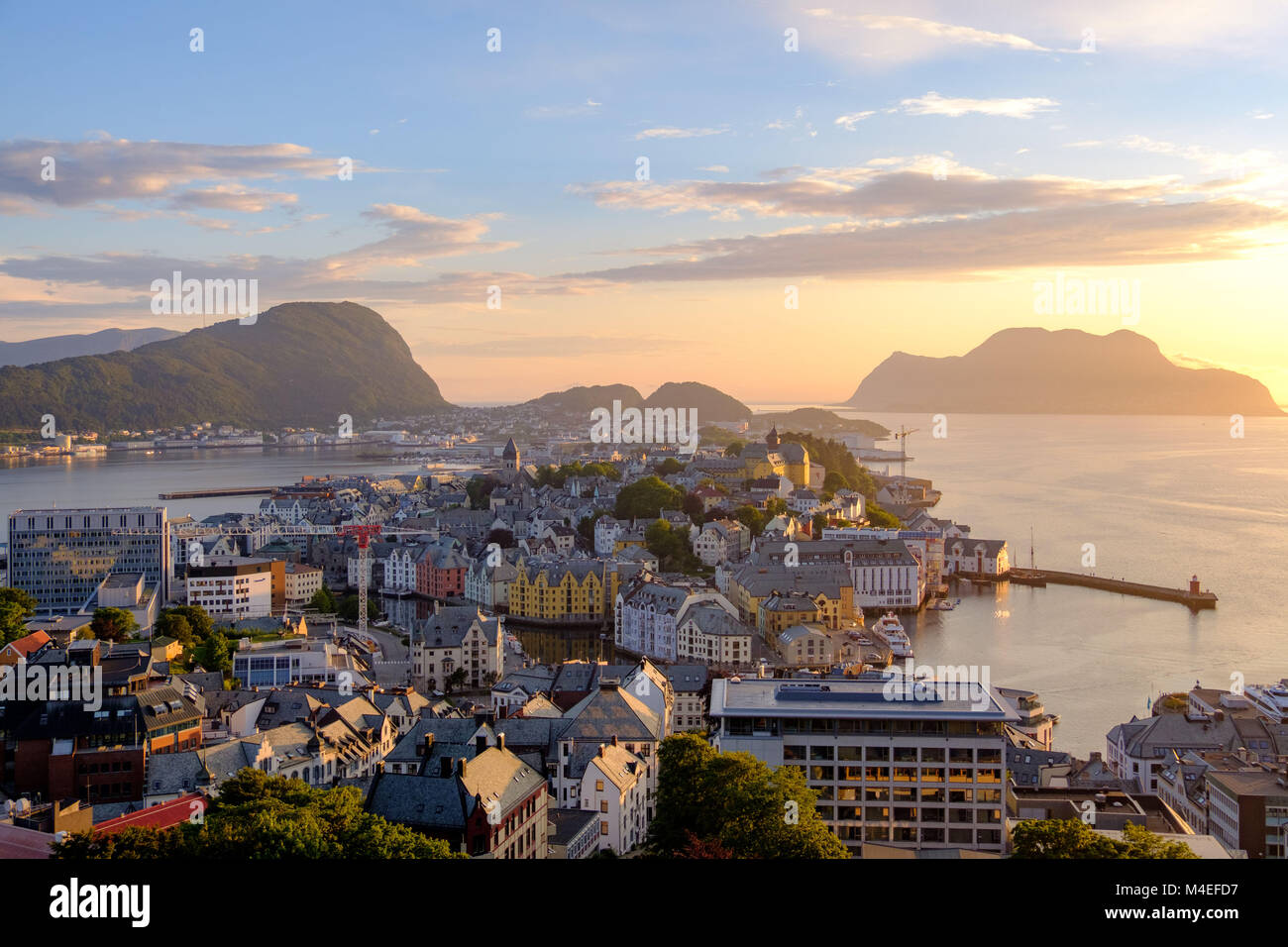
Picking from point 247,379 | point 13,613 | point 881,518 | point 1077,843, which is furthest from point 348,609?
point 247,379

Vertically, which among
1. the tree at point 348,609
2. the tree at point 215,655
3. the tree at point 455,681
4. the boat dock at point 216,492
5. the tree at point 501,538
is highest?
the boat dock at point 216,492

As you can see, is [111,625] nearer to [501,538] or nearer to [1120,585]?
[501,538]

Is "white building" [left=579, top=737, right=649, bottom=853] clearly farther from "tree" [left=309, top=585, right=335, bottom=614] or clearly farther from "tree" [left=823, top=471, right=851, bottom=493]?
"tree" [left=823, top=471, right=851, bottom=493]

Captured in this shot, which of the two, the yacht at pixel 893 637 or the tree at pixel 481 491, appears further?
the tree at pixel 481 491

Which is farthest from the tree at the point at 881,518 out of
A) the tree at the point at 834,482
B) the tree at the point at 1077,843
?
the tree at the point at 1077,843

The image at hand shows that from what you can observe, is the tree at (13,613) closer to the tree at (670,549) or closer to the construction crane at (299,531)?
the construction crane at (299,531)

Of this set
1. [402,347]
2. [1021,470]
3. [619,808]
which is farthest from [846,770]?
[402,347]
